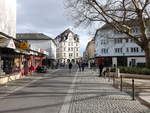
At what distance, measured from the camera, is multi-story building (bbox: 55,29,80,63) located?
154250 mm

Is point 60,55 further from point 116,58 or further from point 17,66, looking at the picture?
point 17,66

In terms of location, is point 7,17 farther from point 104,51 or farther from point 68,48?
point 68,48

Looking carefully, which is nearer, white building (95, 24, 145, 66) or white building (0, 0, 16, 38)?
white building (0, 0, 16, 38)

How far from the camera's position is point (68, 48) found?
15512 centimetres

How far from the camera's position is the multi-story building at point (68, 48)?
154250mm

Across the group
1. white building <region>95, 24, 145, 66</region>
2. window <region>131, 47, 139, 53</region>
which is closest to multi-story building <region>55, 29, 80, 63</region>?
white building <region>95, 24, 145, 66</region>

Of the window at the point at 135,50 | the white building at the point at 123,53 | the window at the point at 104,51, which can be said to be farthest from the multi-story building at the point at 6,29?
the window at the point at 104,51

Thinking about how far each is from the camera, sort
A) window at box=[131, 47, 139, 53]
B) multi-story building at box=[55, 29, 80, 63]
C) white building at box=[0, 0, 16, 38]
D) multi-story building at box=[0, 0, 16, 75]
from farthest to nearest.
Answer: multi-story building at box=[55, 29, 80, 63] < window at box=[131, 47, 139, 53] < white building at box=[0, 0, 16, 38] < multi-story building at box=[0, 0, 16, 75]

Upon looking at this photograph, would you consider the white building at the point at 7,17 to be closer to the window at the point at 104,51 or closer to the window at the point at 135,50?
the window at the point at 135,50

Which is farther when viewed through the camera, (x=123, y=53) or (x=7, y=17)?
(x=123, y=53)

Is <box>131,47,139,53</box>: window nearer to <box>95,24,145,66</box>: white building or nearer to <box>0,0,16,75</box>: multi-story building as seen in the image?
<box>95,24,145,66</box>: white building

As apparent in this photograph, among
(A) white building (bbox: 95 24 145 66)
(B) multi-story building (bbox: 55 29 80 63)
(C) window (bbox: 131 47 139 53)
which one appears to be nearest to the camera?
(A) white building (bbox: 95 24 145 66)

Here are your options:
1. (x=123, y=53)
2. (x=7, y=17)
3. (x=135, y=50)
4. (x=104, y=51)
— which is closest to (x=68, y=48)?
(x=104, y=51)

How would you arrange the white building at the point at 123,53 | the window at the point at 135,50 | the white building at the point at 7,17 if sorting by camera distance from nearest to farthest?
the white building at the point at 7,17 → the white building at the point at 123,53 → the window at the point at 135,50
